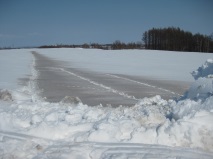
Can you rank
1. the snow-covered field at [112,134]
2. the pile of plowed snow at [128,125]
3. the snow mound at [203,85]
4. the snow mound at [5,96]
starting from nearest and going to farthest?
the snow-covered field at [112,134], the pile of plowed snow at [128,125], the snow mound at [203,85], the snow mound at [5,96]

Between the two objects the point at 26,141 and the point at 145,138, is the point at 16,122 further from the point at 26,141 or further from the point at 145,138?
the point at 145,138

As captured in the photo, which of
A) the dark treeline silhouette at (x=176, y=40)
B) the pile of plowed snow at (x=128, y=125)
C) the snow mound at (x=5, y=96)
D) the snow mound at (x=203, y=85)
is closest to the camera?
the pile of plowed snow at (x=128, y=125)

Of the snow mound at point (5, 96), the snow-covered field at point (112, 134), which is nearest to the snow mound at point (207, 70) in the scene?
the snow-covered field at point (112, 134)

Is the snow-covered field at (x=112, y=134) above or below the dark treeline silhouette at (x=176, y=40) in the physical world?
below

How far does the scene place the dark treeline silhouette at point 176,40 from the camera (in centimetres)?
6331

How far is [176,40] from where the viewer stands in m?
67.4

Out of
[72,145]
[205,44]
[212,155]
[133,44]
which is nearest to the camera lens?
[212,155]

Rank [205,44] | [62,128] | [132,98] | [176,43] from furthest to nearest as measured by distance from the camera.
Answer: [176,43] → [205,44] → [132,98] → [62,128]

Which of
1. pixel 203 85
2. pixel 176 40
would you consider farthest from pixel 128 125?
pixel 176 40

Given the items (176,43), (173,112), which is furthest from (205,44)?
(173,112)

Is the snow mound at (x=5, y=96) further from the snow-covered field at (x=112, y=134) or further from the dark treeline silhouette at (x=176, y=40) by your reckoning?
the dark treeline silhouette at (x=176, y=40)

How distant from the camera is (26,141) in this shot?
4469 millimetres

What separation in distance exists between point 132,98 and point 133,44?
64.9m

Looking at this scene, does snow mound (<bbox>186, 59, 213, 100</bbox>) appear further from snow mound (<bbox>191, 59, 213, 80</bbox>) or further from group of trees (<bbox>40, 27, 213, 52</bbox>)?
group of trees (<bbox>40, 27, 213, 52</bbox>)
